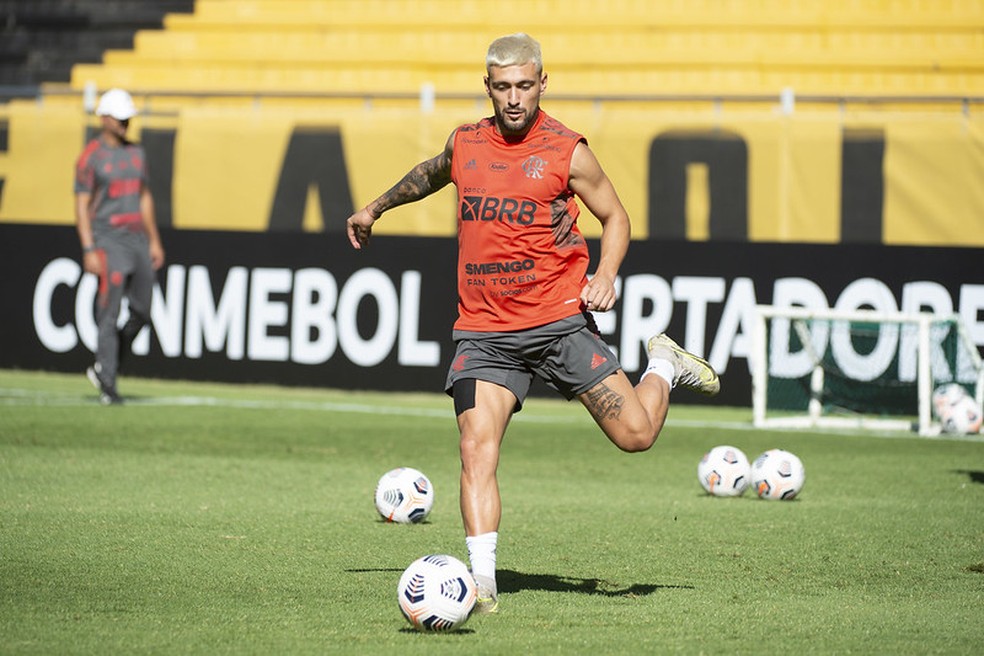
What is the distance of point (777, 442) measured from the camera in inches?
510

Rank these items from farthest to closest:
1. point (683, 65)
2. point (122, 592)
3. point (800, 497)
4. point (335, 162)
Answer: point (683, 65) → point (335, 162) → point (800, 497) → point (122, 592)

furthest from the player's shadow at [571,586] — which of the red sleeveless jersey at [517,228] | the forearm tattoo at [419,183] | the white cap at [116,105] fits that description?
the white cap at [116,105]

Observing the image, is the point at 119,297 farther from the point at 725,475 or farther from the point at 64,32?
the point at 64,32

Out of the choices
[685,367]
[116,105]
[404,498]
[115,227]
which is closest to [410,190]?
[685,367]

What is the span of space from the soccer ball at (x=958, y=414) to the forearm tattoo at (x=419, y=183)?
314 inches

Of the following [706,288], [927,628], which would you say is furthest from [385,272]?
[927,628]

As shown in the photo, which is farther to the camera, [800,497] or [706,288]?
[706,288]

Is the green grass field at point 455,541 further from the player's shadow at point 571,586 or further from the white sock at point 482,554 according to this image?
the white sock at point 482,554

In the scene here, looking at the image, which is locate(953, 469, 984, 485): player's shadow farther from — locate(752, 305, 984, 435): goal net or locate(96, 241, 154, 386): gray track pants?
locate(96, 241, 154, 386): gray track pants

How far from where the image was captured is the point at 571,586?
671 cm

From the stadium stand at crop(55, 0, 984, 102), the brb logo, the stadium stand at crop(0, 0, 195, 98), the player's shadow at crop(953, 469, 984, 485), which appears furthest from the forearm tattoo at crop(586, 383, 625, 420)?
the stadium stand at crop(0, 0, 195, 98)

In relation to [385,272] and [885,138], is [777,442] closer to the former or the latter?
[885,138]

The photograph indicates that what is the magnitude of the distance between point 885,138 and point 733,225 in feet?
5.66

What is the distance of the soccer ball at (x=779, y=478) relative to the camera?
975 cm
